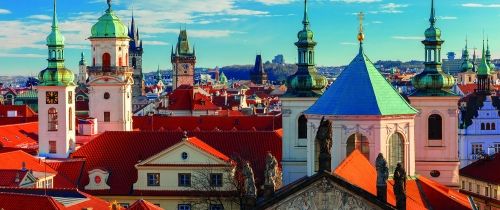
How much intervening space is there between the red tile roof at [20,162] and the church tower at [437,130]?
2039 centimetres

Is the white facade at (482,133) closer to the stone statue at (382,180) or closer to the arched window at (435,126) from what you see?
the arched window at (435,126)

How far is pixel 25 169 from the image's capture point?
46438 millimetres

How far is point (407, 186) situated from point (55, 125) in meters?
27.5

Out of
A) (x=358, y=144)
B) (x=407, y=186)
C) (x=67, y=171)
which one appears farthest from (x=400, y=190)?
(x=67, y=171)

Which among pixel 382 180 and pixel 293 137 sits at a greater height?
pixel 293 137

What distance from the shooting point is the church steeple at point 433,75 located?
161 ft

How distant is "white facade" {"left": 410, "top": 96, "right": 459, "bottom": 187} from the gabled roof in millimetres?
6486

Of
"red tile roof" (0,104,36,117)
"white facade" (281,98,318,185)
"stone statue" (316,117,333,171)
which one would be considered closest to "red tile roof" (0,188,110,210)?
"white facade" (281,98,318,185)

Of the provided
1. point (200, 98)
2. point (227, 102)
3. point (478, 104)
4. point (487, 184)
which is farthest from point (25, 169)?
point (227, 102)

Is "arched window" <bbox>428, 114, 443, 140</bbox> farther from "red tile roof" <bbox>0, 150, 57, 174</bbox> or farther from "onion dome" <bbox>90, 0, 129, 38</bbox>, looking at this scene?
"onion dome" <bbox>90, 0, 129, 38</bbox>

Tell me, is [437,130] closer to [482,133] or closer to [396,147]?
[396,147]

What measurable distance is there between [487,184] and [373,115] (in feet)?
71.1

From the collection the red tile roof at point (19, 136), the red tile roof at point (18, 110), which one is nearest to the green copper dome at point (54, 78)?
the red tile roof at point (19, 136)

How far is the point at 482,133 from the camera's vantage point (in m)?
79.8
